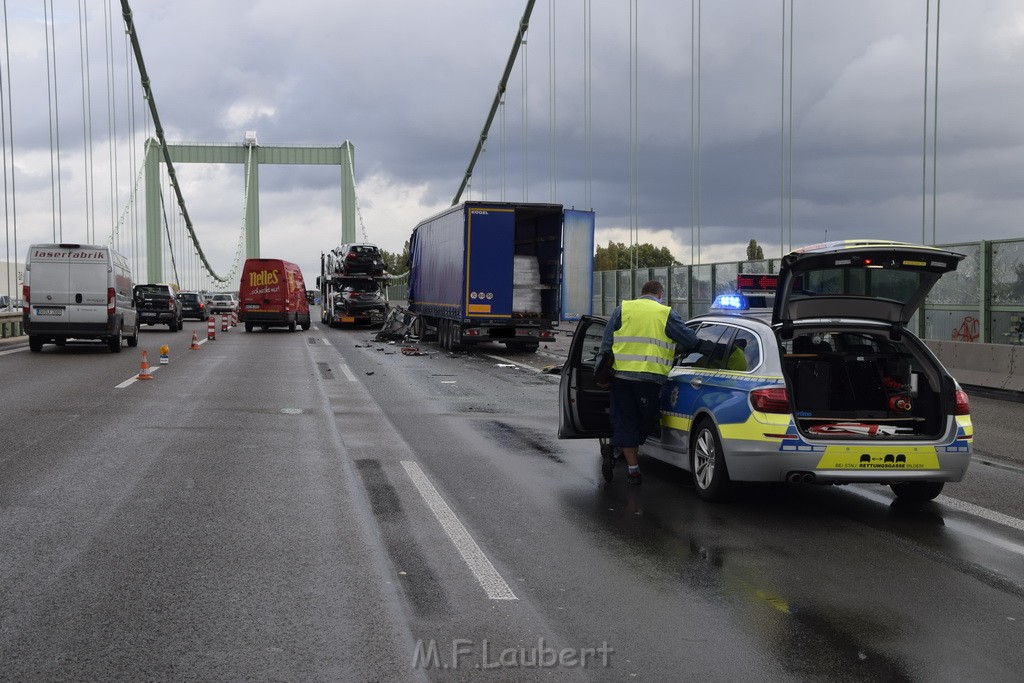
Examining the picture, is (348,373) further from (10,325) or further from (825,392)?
(10,325)

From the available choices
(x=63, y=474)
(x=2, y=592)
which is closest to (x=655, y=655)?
(x=2, y=592)

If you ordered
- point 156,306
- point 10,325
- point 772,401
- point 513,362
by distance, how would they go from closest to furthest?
point 772,401
point 513,362
point 10,325
point 156,306

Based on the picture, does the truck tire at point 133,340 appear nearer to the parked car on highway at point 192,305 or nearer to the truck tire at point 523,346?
the truck tire at point 523,346

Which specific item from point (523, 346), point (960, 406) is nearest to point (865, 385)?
point (960, 406)

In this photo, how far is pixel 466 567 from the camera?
5836 millimetres

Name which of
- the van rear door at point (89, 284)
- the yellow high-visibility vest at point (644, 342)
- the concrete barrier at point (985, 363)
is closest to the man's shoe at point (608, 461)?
the yellow high-visibility vest at point (644, 342)

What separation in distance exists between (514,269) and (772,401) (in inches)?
797

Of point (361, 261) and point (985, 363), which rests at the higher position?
point (361, 261)

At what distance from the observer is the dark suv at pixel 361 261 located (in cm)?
4684

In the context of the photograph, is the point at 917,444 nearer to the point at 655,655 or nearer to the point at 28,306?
the point at 655,655

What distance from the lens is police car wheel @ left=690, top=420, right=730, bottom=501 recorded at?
7.59m

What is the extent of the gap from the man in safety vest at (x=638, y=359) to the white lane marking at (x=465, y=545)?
154 centimetres

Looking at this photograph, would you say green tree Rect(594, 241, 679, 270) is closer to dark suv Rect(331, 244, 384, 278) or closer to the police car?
dark suv Rect(331, 244, 384, 278)

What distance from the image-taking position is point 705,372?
8148mm
